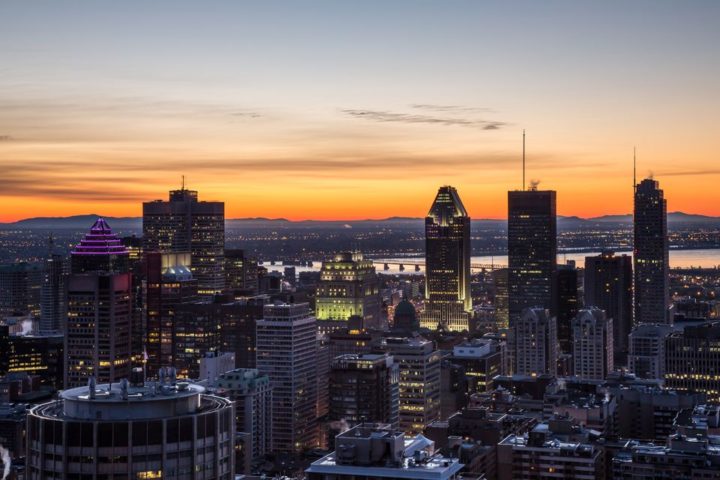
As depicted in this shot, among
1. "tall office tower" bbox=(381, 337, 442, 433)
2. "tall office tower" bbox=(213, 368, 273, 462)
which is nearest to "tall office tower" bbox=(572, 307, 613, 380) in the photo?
"tall office tower" bbox=(381, 337, 442, 433)

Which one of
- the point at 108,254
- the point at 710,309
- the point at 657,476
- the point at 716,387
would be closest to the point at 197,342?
the point at 108,254

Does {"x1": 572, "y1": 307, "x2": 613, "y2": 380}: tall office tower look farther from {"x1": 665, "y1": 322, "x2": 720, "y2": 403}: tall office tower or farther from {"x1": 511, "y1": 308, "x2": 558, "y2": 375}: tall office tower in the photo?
{"x1": 665, "y1": 322, "x2": 720, "y2": 403}: tall office tower

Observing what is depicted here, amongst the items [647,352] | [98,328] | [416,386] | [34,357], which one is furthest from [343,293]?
[98,328]

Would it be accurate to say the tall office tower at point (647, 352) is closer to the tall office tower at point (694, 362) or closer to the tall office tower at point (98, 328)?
the tall office tower at point (694, 362)

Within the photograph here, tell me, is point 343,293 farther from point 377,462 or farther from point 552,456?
point 377,462

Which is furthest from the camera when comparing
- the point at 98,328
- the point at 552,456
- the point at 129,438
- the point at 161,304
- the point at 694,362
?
the point at 161,304
